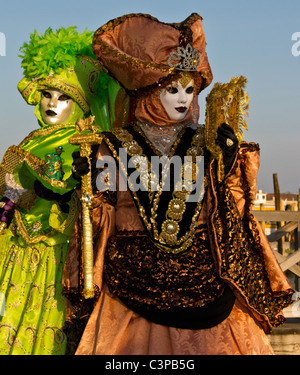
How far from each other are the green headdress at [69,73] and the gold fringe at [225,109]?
1.17 metres

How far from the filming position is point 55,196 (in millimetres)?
4000

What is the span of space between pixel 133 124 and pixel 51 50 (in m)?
1.15

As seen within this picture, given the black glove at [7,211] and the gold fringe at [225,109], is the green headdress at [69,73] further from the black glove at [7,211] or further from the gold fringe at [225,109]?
the gold fringe at [225,109]

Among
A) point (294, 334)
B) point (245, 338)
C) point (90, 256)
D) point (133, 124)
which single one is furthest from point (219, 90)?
point (294, 334)

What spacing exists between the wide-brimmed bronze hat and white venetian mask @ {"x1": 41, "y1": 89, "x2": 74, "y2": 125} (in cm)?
88

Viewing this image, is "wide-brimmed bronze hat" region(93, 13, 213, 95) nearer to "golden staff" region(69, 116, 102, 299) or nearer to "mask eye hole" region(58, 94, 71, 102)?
"golden staff" region(69, 116, 102, 299)

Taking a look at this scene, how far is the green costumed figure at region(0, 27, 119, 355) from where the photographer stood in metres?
3.93

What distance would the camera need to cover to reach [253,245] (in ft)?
11.5

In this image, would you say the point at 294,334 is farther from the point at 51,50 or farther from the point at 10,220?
the point at 51,50

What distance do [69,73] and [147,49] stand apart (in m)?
1.09

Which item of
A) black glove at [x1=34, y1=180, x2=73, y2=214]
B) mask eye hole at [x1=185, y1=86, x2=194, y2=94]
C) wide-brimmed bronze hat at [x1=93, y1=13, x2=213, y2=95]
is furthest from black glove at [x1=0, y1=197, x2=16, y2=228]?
mask eye hole at [x1=185, y1=86, x2=194, y2=94]

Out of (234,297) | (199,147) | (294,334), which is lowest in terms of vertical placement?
(294,334)

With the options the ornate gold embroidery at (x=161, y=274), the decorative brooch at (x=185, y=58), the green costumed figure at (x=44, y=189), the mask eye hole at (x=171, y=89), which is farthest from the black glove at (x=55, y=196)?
the decorative brooch at (x=185, y=58)

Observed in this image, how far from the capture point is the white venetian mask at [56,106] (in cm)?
430
